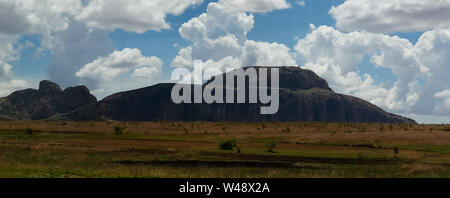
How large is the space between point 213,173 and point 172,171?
306 cm

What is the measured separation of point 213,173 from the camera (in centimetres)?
3114

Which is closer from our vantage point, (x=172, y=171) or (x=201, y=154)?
(x=172, y=171)

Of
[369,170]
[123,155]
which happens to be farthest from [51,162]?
[369,170]

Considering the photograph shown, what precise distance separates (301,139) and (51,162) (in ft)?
123

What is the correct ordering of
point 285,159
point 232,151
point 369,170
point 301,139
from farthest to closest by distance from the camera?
point 301,139, point 232,151, point 285,159, point 369,170

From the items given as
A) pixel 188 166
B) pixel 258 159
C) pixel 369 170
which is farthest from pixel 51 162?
pixel 369 170

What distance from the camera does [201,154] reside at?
4447 cm

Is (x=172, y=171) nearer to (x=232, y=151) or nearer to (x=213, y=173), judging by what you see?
(x=213, y=173)

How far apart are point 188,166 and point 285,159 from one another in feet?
32.0

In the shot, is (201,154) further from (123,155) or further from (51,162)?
(51,162)
